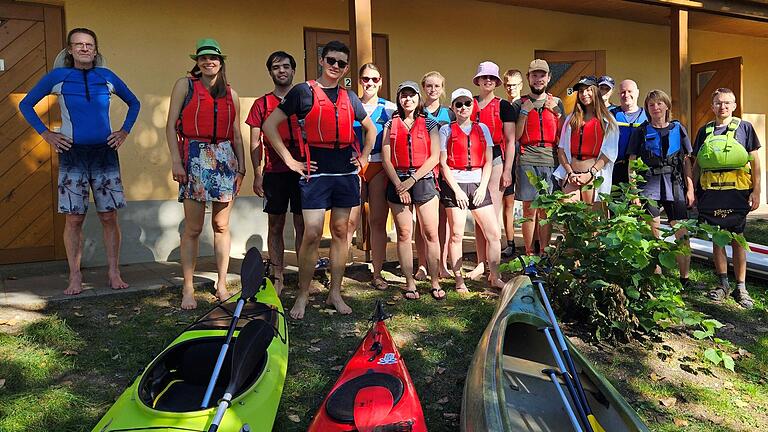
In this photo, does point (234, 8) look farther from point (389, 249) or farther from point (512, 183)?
point (512, 183)

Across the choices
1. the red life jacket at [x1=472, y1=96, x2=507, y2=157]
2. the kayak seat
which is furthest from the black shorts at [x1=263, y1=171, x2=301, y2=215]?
the kayak seat

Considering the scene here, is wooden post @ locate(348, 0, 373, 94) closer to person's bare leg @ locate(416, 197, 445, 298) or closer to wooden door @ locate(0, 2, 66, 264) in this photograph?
person's bare leg @ locate(416, 197, 445, 298)

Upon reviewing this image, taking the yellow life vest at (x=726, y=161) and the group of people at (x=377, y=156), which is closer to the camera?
the group of people at (x=377, y=156)

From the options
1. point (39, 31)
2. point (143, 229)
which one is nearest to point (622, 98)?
point (143, 229)

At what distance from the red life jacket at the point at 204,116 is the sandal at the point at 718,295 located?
4.76m

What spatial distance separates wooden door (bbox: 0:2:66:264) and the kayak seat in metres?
4.87

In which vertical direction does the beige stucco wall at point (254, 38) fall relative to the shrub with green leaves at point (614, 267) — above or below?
above

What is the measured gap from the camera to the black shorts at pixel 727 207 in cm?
554

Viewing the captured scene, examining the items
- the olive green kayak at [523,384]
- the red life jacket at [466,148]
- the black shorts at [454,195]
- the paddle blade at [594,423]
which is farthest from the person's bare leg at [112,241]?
the paddle blade at [594,423]

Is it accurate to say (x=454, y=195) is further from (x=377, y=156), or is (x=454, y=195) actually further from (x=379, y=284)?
(x=379, y=284)

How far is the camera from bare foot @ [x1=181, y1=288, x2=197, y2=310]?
4863 millimetres

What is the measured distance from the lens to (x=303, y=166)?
4.47 m

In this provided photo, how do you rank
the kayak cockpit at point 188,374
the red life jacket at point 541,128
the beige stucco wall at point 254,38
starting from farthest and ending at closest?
the beige stucco wall at point 254,38, the red life jacket at point 541,128, the kayak cockpit at point 188,374

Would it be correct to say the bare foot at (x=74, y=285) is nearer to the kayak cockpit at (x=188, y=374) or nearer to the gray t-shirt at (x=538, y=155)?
the kayak cockpit at (x=188, y=374)
